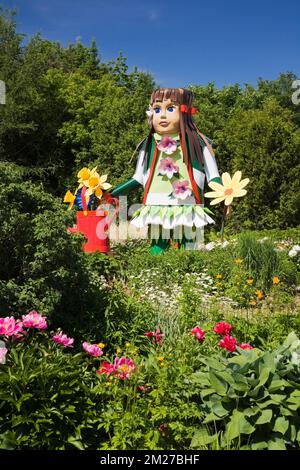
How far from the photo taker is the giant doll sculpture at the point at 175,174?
6.36 meters

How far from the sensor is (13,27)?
43.7ft

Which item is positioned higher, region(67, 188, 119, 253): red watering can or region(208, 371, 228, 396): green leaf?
region(67, 188, 119, 253): red watering can

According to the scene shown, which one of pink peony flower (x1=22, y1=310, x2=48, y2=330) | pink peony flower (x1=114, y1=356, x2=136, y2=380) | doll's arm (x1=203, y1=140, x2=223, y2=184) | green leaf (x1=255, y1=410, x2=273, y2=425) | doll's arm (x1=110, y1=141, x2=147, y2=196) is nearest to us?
green leaf (x1=255, y1=410, x2=273, y2=425)

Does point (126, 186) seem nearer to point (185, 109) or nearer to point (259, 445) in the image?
point (185, 109)

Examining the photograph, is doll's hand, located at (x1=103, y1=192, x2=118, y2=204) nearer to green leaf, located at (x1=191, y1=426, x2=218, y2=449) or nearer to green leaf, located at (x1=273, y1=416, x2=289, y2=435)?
green leaf, located at (x1=191, y1=426, x2=218, y2=449)

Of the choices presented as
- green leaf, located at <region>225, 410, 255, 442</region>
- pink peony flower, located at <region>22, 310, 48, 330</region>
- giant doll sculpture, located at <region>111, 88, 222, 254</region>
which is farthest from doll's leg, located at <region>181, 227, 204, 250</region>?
green leaf, located at <region>225, 410, 255, 442</region>

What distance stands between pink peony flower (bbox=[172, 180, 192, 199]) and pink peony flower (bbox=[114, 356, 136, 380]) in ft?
13.2

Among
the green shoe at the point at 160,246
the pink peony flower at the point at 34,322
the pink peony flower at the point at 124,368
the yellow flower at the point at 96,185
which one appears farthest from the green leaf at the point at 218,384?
the yellow flower at the point at 96,185

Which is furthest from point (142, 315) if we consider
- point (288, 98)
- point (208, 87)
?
point (288, 98)

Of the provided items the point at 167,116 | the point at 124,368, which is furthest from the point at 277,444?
the point at 167,116

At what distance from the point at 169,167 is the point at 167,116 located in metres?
0.63

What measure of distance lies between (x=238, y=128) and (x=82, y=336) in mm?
7133

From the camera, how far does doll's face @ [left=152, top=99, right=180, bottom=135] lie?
6.40m
